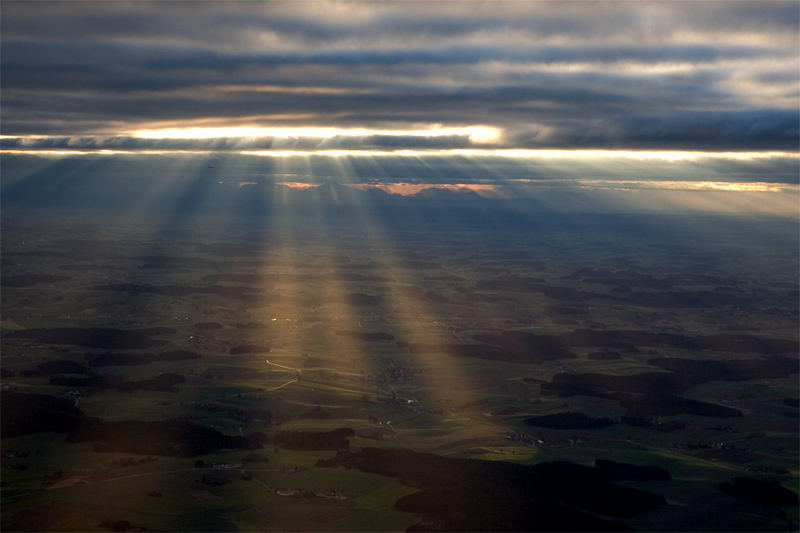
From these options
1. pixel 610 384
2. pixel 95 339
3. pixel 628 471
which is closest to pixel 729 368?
pixel 610 384

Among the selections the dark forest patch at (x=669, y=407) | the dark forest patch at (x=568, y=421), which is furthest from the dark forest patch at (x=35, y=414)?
the dark forest patch at (x=669, y=407)

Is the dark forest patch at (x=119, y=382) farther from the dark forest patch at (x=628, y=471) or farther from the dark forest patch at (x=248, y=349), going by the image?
the dark forest patch at (x=628, y=471)

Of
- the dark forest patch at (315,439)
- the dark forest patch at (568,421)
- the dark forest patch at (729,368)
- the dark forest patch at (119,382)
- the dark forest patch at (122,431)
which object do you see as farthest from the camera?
the dark forest patch at (729,368)

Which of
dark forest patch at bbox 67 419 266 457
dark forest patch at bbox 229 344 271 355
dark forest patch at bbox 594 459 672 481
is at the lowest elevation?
dark forest patch at bbox 229 344 271 355

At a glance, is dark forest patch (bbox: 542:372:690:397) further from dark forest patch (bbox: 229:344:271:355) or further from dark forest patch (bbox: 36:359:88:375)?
dark forest patch (bbox: 36:359:88:375)

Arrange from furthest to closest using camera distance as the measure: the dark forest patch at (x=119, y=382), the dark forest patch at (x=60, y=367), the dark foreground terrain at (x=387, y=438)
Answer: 1. the dark forest patch at (x=60, y=367)
2. the dark forest patch at (x=119, y=382)
3. the dark foreground terrain at (x=387, y=438)

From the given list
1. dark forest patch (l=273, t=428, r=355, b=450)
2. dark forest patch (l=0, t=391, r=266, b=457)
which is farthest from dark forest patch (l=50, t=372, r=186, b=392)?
dark forest patch (l=273, t=428, r=355, b=450)

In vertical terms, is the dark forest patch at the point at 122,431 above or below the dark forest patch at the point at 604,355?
above

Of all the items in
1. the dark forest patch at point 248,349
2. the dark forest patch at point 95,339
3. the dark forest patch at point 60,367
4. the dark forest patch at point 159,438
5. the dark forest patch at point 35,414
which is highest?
the dark forest patch at point 35,414

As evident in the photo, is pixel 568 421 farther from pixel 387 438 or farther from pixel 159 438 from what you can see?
pixel 159 438

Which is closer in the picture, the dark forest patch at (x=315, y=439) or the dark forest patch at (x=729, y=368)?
the dark forest patch at (x=315, y=439)

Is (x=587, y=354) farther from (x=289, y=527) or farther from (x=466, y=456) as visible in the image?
(x=289, y=527)
